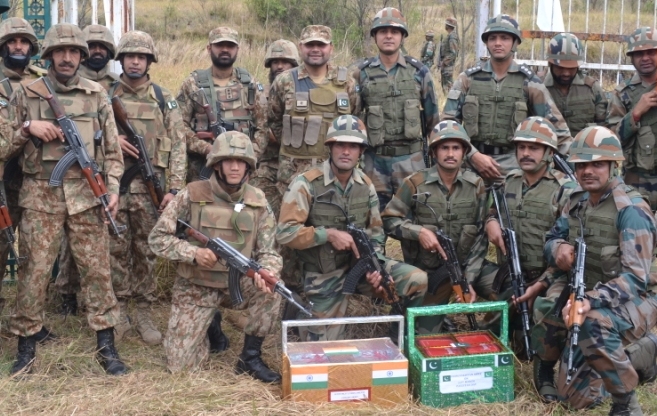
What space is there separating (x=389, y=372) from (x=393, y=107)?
2690 millimetres

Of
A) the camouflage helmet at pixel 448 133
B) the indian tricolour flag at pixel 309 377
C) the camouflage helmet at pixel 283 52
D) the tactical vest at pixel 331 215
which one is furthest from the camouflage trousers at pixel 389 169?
the indian tricolour flag at pixel 309 377

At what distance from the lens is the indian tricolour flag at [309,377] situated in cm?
500

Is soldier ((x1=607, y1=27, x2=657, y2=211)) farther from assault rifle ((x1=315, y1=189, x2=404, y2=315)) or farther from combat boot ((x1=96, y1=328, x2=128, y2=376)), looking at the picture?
combat boot ((x1=96, y1=328, x2=128, y2=376))

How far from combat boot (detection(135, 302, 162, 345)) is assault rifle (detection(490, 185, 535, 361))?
279cm

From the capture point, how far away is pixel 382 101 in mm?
6996

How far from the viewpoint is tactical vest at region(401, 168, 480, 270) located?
6195 millimetres

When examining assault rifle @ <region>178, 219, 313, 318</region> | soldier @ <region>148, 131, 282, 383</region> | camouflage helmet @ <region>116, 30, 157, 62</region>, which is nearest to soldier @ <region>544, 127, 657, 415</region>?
assault rifle @ <region>178, 219, 313, 318</region>

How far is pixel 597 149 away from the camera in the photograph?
5082mm

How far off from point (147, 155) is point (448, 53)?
13457 mm

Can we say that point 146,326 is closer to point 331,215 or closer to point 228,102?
point 331,215

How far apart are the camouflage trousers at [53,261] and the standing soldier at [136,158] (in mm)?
682

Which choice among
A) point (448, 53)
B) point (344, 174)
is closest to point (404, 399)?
point (344, 174)

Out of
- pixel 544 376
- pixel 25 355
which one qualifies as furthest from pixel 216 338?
pixel 544 376

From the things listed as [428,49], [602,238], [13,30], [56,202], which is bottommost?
[602,238]
